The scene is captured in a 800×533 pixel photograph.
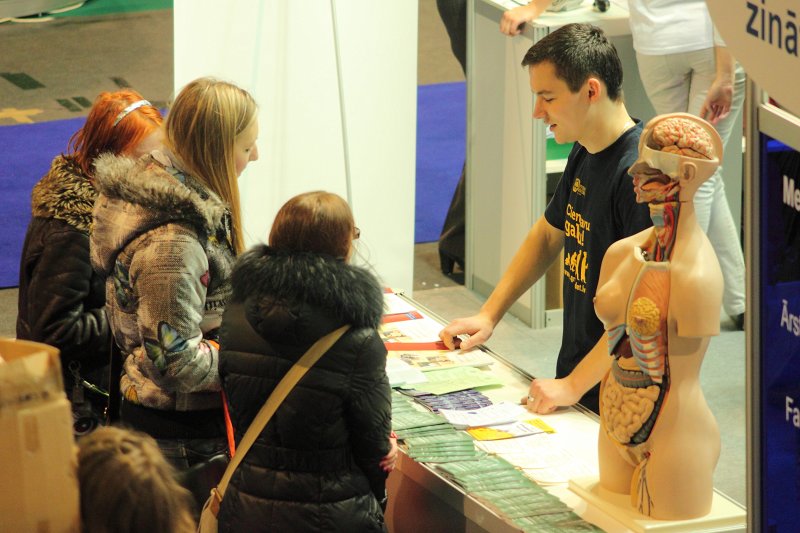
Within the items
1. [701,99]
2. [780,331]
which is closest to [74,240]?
[780,331]

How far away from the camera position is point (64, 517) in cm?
141

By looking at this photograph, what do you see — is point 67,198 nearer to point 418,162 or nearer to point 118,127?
point 118,127

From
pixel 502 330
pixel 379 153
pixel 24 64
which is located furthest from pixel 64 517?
pixel 24 64

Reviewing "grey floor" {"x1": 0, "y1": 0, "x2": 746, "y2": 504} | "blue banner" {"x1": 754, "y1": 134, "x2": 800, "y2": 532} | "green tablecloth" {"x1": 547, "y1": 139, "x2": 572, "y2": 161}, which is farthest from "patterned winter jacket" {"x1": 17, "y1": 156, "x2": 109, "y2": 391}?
"green tablecloth" {"x1": 547, "y1": 139, "x2": 572, "y2": 161}

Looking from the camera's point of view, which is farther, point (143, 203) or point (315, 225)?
point (143, 203)

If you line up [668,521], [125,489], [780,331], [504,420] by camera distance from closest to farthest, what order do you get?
[125,489] < [780,331] < [668,521] < [504,420]

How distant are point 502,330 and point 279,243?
11.1ft

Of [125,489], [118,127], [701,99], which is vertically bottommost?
[701,99]

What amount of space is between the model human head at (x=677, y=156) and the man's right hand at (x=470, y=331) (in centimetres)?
114

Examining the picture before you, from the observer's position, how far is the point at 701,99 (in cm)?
509

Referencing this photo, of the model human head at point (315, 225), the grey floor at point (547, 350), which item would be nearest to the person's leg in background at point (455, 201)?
the grey floor at point (547, 350)

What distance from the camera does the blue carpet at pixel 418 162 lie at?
6.87m

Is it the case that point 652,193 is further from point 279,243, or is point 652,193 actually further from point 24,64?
point 24,64

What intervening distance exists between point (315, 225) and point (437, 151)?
5922mm
